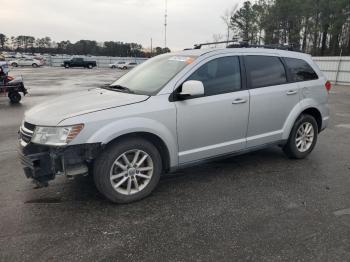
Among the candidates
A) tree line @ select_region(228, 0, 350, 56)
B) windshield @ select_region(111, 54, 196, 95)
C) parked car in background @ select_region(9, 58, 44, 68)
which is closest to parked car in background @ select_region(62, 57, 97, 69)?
parked car in background @ select_region(9, 58, 44, 68)

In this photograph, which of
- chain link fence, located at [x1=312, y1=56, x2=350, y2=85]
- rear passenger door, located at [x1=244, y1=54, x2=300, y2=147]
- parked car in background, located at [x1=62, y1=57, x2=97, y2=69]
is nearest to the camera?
rear passenger door, located at [x1=244, y1=54, x2=300, y2=147]

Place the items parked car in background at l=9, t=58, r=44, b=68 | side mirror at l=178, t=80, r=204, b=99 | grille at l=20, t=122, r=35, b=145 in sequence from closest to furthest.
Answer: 1. grille at l=20, t=122, r=35, b=145
2. side mirror at l=178, t=80, r=204, b=99
3. parked car in background at l=9, t=58, r=44, b=68

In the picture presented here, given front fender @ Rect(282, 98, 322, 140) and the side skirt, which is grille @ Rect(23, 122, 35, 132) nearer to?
the side skirt

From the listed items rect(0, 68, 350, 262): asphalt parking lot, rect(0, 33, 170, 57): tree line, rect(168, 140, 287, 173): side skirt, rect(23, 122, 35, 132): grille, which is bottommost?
rect(0, 68, 350, 262): asphalt parking lot

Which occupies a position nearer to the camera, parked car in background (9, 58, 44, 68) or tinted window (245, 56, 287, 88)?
tinted window (245, 56, 287, 88)

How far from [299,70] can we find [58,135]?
398 centimetres

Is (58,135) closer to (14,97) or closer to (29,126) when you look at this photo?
(29,126)

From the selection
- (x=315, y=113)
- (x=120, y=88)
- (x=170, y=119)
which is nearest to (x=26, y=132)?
(x=120, y=88)

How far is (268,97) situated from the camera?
15.8ft

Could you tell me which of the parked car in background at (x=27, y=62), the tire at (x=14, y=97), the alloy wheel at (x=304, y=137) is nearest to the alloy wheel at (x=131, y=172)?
the alloy wheel at (x=304, y=137)

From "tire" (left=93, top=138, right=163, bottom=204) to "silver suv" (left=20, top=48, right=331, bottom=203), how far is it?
0.01m

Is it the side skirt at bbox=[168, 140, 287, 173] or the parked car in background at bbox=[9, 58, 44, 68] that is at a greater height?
the parked car in background at bbox=[9, 58, 44, 68]

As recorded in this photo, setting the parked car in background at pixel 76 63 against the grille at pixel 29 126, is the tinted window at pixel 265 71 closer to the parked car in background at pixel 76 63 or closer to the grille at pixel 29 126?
the grille at pixel 29 126

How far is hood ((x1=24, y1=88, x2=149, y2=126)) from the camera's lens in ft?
11.5
